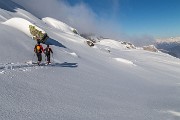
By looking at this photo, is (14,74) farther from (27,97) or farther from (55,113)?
(55,113)

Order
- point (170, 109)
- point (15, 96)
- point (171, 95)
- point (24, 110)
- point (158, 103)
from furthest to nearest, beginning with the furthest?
point (171, 95) → point (158, 103) → point (170, 109) → point (15, 96) → point (24, 110)

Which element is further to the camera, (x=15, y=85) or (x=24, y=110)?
(x=15, y=85)

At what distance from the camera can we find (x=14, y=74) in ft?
58.9

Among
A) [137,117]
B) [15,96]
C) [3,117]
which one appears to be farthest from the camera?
[137,117]

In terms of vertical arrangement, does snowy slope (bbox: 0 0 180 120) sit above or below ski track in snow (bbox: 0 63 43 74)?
below

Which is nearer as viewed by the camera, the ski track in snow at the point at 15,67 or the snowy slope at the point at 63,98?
the snowy slope at the point at 63,98

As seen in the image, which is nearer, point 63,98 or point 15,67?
point 63,98

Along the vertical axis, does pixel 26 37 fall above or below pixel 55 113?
above

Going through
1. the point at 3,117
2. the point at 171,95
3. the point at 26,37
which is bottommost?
the point at 3,117

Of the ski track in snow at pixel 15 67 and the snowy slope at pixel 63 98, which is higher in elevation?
the ski track in snow at pixel 15 67

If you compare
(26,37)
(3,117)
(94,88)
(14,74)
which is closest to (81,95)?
(94,88)

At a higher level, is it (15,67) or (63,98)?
(15,67)

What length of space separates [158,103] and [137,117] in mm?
5680

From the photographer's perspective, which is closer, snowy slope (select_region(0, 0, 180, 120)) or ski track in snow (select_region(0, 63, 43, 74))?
snowy slope (select_region(0, 0, 180, 120))
